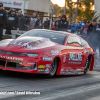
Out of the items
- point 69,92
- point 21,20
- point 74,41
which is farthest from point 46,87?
point 21,20

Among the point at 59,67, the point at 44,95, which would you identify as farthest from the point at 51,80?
the point at 44,95

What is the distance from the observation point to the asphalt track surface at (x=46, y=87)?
16.6 feet

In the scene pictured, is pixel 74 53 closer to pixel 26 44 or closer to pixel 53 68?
pixel 53 68

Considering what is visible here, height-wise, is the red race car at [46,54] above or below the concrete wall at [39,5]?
below

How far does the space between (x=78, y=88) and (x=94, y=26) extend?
955 cm

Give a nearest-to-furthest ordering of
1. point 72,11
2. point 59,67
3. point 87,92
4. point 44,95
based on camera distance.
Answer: point 44,95, point 87,92, point 59,67, point 72,11

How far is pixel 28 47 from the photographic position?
22.3ft

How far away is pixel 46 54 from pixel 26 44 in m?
0.57

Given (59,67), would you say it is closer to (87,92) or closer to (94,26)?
(87,92)

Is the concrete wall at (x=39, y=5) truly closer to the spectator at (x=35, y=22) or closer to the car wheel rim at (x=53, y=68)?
the spectator at (x=35, y=22)

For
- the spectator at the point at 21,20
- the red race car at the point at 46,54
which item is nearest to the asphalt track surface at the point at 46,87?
the red race car at the point at 46,54

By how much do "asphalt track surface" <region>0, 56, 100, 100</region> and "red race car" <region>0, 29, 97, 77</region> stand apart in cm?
29

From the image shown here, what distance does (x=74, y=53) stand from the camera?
25.7ft

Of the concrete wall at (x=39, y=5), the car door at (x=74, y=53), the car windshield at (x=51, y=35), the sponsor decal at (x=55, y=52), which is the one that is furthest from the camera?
the concrete wall at (x=39, y=5)
